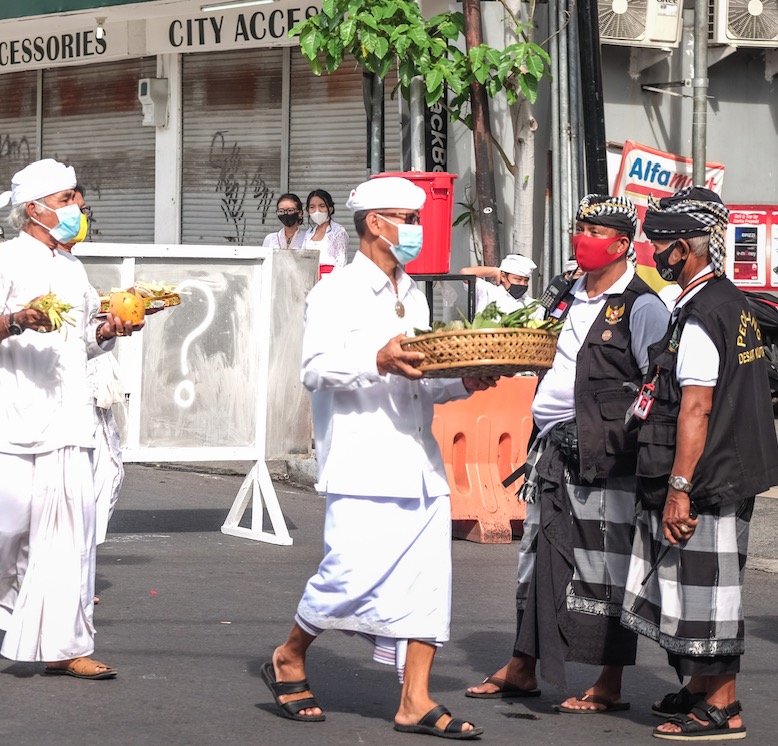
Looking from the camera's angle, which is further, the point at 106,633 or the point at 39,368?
the point at 106,633

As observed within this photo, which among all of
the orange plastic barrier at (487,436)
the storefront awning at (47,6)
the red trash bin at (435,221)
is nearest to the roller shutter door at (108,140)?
the storefront awning at (47,6)

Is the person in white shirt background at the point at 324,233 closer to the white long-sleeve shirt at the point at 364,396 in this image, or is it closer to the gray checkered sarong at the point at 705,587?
the white long-sleeve shirt at the point at 364,396

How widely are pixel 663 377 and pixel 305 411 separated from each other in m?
4.63

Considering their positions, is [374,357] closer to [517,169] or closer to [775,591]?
[775,591]

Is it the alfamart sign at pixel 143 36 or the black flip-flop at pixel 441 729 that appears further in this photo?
the alfamart sign at pixel 143 36

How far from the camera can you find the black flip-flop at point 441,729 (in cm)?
507

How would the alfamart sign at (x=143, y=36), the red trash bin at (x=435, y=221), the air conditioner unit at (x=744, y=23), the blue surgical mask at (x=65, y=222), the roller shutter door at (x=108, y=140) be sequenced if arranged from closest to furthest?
the blue surgical mask at (x=65, y=222) → the red trash bin at (x=435, y=221) → the air conditioner unit at (x=744, y=23) → the alfamart sign at (x=143, y=36) → the roller shutter door at (x=108, y=140)

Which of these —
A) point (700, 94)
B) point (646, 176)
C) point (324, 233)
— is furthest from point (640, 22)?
point (324, 233)

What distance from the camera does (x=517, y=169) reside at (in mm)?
13117

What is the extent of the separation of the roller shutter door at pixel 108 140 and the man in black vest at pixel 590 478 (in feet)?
40.1

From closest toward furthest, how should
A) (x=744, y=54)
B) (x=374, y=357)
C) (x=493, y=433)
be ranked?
1. (x=374, y=357)
2. (x=493, y=433)
3. (x=744, y=54)

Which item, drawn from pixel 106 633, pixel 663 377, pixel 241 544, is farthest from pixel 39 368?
pixel 241 544

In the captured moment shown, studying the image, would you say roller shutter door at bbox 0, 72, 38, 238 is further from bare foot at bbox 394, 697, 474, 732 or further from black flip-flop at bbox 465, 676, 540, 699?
bare foot at bbox 394, 697, 474, 732

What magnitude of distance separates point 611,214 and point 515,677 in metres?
1.75
